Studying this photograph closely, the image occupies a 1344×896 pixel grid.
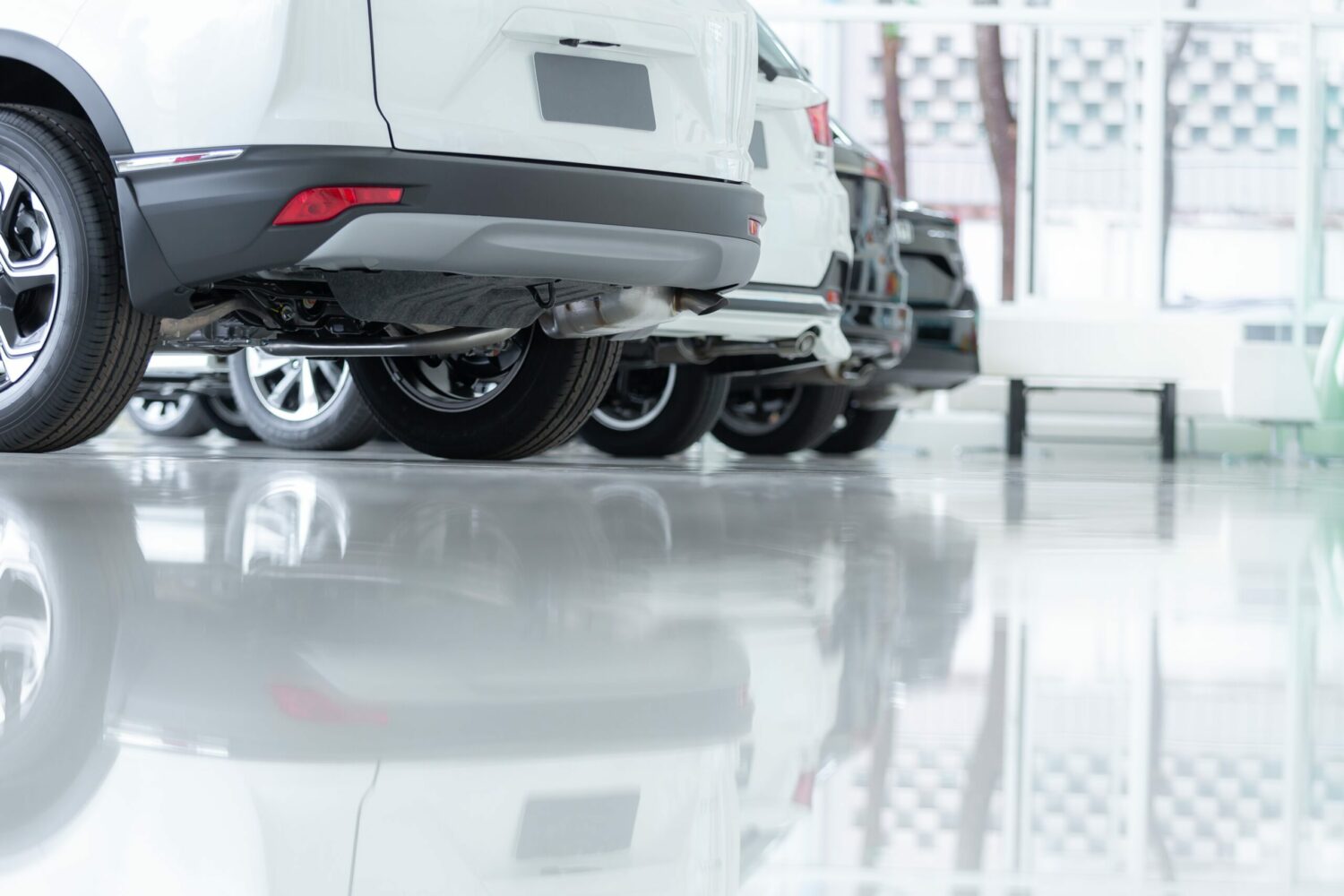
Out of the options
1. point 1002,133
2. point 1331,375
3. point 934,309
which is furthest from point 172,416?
point 1002,133

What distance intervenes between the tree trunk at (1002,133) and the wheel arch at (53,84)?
36.5 feet

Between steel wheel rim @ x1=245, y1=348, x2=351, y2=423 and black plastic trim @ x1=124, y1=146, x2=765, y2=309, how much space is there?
8.37 feet

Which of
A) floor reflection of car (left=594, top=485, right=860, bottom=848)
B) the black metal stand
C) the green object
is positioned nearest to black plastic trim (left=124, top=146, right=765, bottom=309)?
floor reflection of car (left=594, top=485, right=860, bottom=848)

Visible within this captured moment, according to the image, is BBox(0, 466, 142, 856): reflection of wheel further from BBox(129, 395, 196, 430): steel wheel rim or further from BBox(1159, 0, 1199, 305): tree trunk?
BBox(1159, 0, 1199, 305): tree trunk

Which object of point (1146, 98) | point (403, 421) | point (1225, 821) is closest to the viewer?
point (1225, 821)

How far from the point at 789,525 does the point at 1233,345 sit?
25.4 ft

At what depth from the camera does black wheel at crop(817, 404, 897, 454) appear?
882 cm

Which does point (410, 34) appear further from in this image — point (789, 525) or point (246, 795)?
point (246, 795)

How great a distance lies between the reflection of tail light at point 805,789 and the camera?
3.98 feet

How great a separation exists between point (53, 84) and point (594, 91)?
1.30 metres

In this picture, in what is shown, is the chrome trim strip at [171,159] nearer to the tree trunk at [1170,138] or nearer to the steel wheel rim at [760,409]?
the steel wheel rim at [760,409]

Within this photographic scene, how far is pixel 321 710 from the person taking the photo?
149 centimetres

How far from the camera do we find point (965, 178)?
14.0 m

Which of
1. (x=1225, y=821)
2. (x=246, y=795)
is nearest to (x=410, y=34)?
(x=246, y=795)
